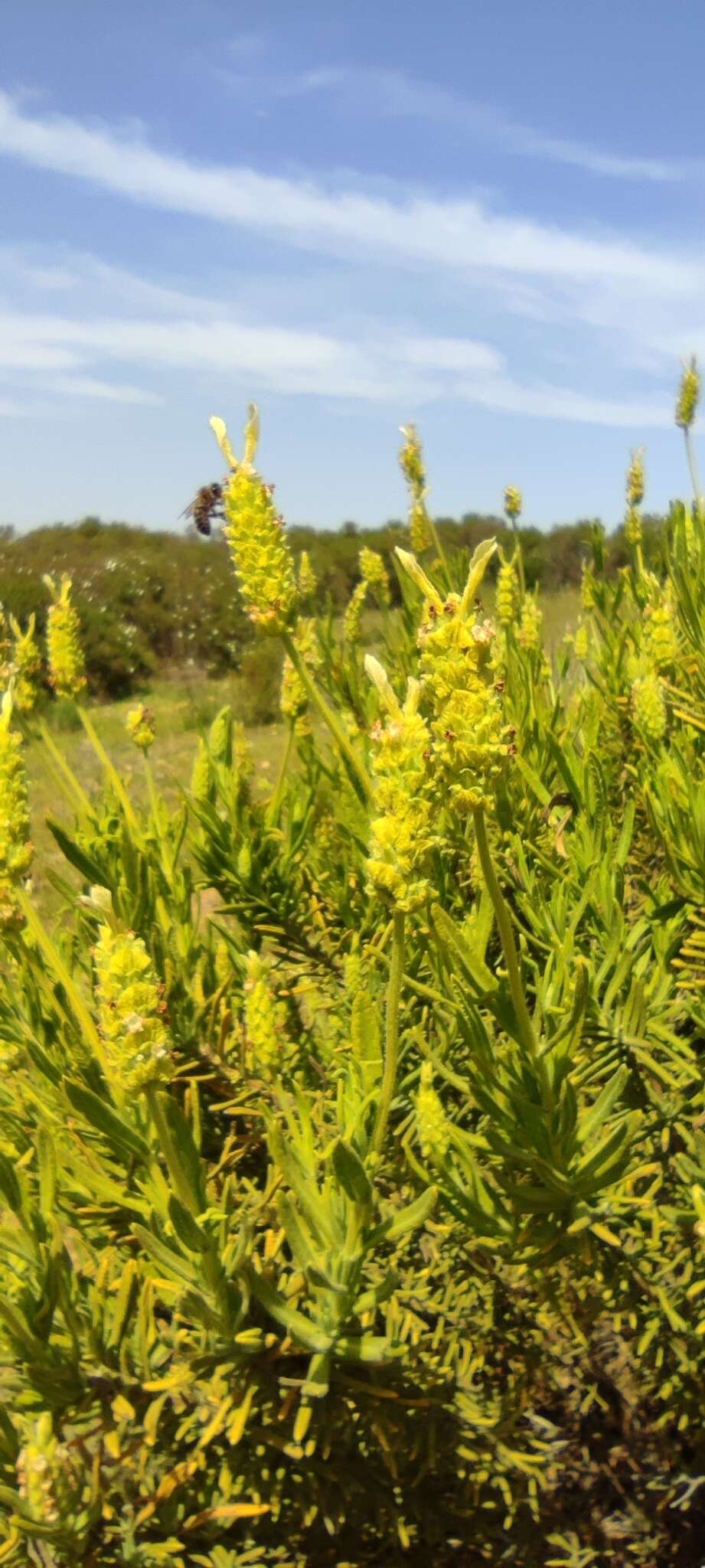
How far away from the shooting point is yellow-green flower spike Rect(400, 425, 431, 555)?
235 cm

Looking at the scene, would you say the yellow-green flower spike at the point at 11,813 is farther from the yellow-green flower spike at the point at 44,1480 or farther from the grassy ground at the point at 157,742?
the grassy ground at the point at 157,742

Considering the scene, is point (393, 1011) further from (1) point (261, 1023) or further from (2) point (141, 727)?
(2) point (141, 727)

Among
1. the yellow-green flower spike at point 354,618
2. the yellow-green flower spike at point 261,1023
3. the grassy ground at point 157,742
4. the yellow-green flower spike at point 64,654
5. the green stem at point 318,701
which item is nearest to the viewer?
the green stem at point 318,701

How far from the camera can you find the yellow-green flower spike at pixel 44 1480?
1.03 metres

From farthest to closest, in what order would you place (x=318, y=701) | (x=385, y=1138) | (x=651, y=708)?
(x=651, y=708), (x=385, y=1138), (x=318, y=701)

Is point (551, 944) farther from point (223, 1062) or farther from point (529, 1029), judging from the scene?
point (223, 1062)

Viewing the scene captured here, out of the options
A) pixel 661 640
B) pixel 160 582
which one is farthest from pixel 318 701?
pixel 160 582

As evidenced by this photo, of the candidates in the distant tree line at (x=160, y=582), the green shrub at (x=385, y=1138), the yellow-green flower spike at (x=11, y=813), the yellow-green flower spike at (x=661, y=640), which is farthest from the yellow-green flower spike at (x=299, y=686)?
the distant tree line at (x=160, y=582)

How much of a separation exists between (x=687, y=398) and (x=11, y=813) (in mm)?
1930

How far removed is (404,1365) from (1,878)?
76 centimetres

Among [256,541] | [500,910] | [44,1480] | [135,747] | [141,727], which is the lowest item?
[135,747]

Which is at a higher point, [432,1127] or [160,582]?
[160,582]

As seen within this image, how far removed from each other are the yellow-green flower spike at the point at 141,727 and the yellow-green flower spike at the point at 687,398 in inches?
55.4

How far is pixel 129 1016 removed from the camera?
987mm
